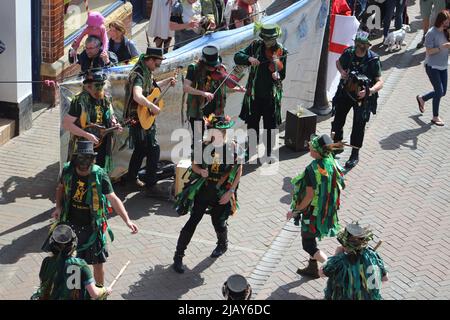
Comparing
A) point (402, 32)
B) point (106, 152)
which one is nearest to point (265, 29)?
point (106, 152)

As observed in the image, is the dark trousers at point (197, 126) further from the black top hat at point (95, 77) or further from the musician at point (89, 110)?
the black top hat at point (95, 77)

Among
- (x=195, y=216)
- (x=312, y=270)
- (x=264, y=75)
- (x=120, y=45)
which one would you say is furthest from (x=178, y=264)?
(x=120, y=45)

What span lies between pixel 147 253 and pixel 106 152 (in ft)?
4.16

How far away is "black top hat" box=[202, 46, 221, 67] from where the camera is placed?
10.9 metres

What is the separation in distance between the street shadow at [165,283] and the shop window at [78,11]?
5.49m

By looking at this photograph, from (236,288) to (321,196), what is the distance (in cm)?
221

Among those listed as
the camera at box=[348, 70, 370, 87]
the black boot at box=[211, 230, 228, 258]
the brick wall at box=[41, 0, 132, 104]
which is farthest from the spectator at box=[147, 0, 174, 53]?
the black boot at box=[211, 230, 228, 258]

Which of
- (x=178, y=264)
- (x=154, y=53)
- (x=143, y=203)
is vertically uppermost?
(x=154, y=53)

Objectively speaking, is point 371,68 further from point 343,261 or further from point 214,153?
point 343,261

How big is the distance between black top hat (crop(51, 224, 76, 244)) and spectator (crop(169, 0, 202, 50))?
671cm

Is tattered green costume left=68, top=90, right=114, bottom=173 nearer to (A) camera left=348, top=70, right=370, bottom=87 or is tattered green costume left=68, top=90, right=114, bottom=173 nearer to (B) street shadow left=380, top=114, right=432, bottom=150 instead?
(A) camera left=348, top=70, right=370, bottom=87

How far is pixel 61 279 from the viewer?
24.5ft

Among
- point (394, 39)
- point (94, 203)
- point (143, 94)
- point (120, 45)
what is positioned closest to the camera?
point (94, 203)

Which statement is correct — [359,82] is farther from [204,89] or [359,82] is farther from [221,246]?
[221,246]
